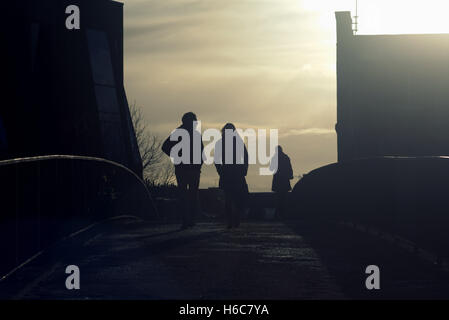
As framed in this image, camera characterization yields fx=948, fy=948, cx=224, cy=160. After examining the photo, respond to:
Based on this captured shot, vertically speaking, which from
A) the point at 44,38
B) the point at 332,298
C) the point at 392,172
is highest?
the point at 44,38

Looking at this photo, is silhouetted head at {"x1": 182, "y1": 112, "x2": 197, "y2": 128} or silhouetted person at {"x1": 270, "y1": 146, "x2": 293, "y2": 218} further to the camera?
silhouetted person at {"x1": 270, "y1": 146, "x2": 293, "y2": 218}

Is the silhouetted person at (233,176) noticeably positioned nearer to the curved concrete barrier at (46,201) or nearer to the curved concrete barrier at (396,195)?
the curved concrete barrier at (396,195)

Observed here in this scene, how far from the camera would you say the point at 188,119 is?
1553 centimetres

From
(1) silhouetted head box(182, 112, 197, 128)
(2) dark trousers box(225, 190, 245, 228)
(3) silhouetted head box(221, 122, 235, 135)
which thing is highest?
(1) silhouetted head box(182, 112, 197, 128)

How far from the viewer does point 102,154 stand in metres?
30.4

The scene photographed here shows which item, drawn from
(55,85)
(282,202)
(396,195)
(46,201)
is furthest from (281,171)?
(46,201)

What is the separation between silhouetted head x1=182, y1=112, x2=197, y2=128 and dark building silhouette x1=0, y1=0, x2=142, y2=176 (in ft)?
34.3

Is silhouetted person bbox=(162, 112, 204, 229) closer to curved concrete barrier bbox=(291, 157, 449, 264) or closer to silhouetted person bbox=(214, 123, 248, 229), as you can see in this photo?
silhouetted person bbox=(214, 123, 248, 229)

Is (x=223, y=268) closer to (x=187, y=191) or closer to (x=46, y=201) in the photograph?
(x=46, y=201)

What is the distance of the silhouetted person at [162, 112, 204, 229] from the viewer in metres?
15.5

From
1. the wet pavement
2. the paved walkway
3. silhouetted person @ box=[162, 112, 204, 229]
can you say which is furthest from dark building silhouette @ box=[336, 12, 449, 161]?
the paved walkway
